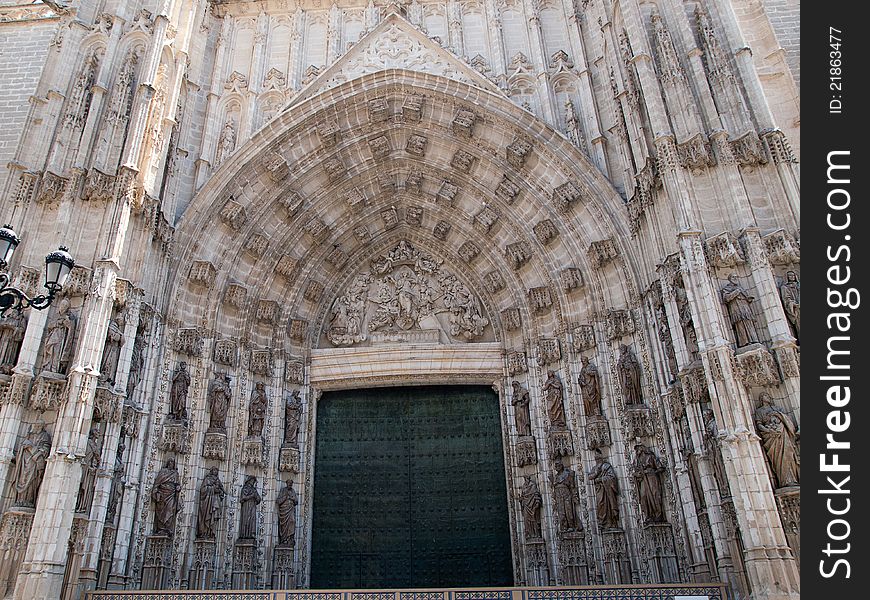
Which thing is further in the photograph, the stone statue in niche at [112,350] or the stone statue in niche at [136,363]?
the stone statue in niche at [136,363]

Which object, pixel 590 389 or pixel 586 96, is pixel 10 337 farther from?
pixel 586 96

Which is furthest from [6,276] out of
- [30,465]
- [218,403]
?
[218,403]

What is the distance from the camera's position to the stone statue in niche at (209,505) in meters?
9.77

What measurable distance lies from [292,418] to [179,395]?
81.6 inches

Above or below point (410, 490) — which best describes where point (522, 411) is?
above

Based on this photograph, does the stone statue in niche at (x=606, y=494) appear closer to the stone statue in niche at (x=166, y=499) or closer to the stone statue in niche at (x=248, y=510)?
the stone statue in niche at (x=248, y=510)

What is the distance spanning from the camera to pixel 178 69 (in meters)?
11.8

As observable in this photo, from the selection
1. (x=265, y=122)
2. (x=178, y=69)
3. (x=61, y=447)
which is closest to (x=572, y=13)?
(x=265, y=122)

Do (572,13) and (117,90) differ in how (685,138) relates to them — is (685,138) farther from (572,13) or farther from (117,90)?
(117,90)

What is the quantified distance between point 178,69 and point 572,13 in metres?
7.55

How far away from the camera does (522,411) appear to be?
11422mm

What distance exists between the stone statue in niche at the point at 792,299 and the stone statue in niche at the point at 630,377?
2.43 metres
